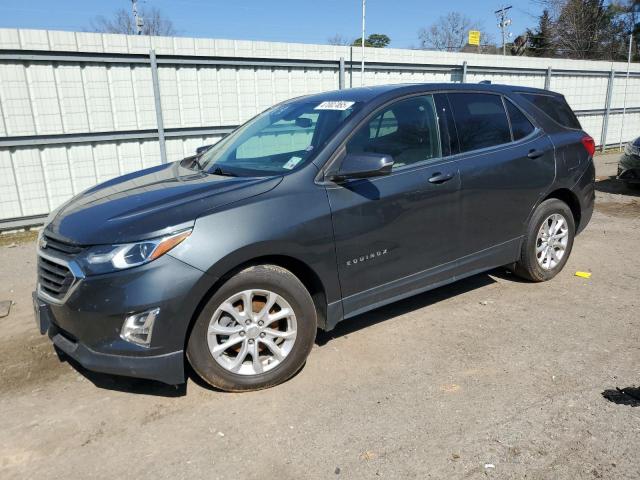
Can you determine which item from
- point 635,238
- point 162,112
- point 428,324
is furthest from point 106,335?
point 635,238

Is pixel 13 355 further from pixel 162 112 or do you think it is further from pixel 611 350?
pixel 162 112

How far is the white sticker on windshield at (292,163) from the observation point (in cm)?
335

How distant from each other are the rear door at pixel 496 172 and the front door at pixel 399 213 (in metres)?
0.19

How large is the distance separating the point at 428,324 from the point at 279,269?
1557 millimetres

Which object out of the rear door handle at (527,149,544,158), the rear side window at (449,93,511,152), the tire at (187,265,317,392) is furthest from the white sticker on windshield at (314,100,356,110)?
the rear door handle at (527,149,544,158)

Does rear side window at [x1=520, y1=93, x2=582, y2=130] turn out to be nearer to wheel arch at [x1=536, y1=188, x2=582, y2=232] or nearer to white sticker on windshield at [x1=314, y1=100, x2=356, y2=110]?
wheel arch at [x1=536, y1=188, x2=582, y2=232]

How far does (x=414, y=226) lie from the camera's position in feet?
12.0

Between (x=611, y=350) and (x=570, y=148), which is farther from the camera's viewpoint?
(x=570, y=148)

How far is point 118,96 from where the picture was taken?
289 inches

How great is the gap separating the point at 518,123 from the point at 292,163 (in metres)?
2.33

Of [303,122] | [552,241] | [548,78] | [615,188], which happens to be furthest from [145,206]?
[548,78]

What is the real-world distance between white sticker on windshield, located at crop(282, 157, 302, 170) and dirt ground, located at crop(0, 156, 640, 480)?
4.41 feet

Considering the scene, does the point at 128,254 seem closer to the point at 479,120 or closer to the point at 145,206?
the point at 145,206

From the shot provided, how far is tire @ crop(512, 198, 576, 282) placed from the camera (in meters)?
4.61
